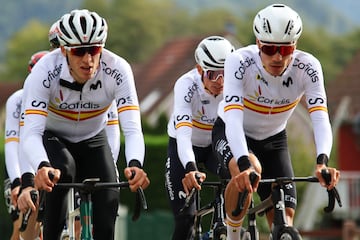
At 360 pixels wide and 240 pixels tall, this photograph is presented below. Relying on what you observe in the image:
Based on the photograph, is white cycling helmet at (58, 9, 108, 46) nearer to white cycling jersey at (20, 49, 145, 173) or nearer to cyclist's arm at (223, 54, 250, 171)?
white cycling jersey at (20, 49, 145, 173)

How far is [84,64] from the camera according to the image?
10.9 m

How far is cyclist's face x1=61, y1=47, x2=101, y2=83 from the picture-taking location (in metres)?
10.9

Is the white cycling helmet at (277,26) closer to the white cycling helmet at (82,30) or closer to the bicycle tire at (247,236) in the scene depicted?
the white cycling helmet at (82,30)

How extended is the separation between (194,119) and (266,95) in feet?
6.79

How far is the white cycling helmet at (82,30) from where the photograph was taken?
427 inches

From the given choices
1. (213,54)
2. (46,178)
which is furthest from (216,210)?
(46,178)

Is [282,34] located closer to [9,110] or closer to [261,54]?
[261,54]

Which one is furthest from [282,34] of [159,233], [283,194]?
[159,233]

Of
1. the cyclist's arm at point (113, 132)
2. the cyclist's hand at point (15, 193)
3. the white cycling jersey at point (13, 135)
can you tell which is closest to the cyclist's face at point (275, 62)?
the cyclist's arm at point (113, 132)

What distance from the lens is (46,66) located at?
1107 cm

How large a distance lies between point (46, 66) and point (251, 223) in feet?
7.59

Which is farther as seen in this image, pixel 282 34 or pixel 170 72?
pixel 170 72

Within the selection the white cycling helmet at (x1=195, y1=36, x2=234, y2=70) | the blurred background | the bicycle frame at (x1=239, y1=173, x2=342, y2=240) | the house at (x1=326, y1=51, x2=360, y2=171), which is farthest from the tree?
the bicycle frame at (x1=239, y1=173, x2=342, y2=240)

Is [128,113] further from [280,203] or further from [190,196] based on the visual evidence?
[280,203]
